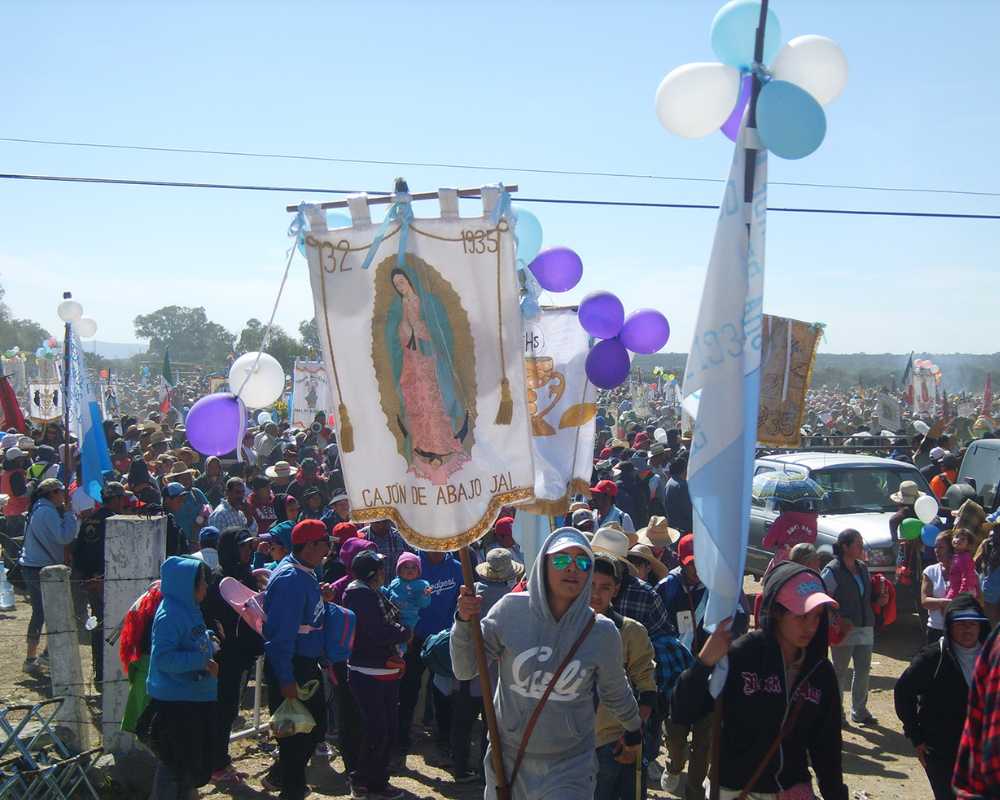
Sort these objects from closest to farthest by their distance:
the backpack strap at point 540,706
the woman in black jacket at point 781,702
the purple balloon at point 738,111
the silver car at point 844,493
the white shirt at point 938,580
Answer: the woman in black jacket at point 781,702 → the backpack strap at point 540,706 → the purple balloon at point 738,111 → the white shirt at point 938,580 → the silver car at point 844,493

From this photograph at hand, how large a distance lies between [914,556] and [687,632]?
5450 mm

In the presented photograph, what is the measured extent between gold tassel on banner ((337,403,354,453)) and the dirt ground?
3436 mm

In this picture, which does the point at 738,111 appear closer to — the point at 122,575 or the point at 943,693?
the point at 943,693

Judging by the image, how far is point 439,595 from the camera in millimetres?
7746

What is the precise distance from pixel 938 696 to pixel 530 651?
2.10m

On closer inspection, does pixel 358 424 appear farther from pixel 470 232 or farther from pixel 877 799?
pixel 877 799

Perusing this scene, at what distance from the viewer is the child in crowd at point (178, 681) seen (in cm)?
566

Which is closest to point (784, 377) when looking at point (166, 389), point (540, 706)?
point (540, 706)

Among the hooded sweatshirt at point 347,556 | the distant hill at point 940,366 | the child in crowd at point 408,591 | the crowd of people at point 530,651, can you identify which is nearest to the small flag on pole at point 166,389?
the crowd of people at point 530,651

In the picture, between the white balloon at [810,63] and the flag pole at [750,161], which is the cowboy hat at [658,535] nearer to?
the flag pole at [750,161]

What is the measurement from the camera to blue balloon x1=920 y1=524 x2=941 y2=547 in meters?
10.2

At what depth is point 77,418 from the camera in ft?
36.7

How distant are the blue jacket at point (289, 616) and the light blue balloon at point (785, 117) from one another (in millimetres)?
3752

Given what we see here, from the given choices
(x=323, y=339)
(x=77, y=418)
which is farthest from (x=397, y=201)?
(x=77, y=418)
